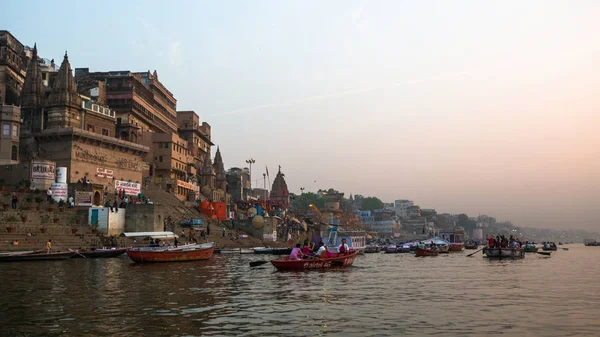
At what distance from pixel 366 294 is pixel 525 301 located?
614 centimetres

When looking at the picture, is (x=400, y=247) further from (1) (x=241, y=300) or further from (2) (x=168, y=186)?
(1) (x=241, y=300)

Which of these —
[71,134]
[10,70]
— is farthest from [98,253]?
[10,70]

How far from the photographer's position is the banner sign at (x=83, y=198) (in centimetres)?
5406

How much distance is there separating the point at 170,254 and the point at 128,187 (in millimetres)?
28533

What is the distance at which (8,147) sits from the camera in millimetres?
58531

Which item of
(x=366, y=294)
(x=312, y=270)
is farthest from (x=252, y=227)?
(x=366, y=294)

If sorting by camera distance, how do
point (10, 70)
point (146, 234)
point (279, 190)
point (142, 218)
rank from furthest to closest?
point (279, 190), point (10, 70), point (142, 218), point (146, 234)

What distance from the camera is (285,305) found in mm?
19344

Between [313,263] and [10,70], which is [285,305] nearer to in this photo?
[313,263]

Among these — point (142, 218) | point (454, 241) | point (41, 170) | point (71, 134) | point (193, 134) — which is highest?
point (193, 134)

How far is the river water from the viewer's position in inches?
582

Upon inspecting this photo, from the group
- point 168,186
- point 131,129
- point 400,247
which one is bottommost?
point 400,247

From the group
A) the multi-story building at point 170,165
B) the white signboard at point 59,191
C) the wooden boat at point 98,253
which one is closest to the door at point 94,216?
the white signboard at point 59,191

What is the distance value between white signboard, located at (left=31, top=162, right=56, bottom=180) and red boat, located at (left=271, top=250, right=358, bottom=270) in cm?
3096
